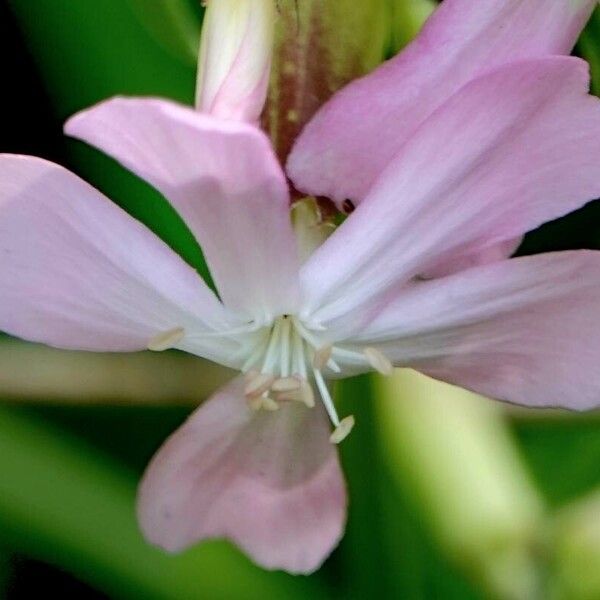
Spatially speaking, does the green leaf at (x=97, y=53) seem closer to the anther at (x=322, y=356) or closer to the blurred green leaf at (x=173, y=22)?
the blurred green leaf at (x=173, y=22)

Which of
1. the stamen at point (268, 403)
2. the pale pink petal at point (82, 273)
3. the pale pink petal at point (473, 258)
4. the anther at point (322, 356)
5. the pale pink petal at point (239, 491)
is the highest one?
the pale pink petal at point (82, 273)

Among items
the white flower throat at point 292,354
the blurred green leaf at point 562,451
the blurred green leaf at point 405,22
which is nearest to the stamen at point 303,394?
the white flower throat at point 292,354

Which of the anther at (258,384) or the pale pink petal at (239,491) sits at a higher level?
the anther at (258,384)

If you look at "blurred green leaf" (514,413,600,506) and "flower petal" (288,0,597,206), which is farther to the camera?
"blurred green leaf" (514,413,600,506)

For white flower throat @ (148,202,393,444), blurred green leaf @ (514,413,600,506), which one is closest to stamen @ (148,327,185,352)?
white flower throat @ (148,202,393,444)

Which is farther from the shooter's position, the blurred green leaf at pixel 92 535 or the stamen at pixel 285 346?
the blurred green leaf at pixel 92 535

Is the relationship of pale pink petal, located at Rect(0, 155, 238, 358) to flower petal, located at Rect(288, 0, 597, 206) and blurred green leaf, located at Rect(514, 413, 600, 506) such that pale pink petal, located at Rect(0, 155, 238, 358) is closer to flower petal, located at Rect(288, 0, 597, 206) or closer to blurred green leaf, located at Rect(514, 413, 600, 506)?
flower petal, located at Rect(288, 0, 597, 206)

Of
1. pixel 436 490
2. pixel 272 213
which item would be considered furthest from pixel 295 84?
pixel 436 490
